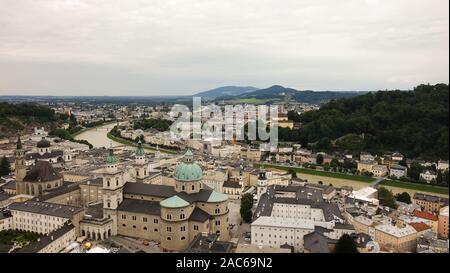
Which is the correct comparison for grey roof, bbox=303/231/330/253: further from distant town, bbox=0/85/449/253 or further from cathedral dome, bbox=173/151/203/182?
cathedral dome, bbox=173/151/203/182

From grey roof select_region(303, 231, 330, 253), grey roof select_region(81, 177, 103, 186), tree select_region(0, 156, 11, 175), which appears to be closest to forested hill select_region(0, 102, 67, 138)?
tree select_region(0, 156, 11, 175)

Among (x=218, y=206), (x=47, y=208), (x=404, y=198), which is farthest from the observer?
(x=404, y=198)

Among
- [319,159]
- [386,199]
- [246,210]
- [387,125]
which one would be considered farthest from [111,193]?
[387,125]

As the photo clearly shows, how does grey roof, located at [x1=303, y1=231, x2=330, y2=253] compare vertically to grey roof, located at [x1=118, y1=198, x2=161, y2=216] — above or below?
below

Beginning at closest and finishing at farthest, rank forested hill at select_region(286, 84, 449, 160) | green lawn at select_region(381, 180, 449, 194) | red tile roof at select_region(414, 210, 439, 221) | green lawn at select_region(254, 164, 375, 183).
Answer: red tile roof at select_region(414, 210, 439, 221) → green lawn at select_region(381, 180, 449, 194) → green lawn at select_region(254, 164, 375, 183) → forested hill at select_region(286, 84, 449, 160)

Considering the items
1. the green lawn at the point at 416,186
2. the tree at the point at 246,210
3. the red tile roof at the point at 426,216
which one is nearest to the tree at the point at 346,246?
the tree at the point at 246,210

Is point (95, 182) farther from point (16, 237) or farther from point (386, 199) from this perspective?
point (386, 199)

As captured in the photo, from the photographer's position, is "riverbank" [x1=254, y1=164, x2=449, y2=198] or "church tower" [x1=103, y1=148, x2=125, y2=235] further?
"riverbank" [x1=254, y1=164, x2=449, y2=198]

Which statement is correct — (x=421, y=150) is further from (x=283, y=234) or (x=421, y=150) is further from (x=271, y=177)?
(x=283, y=234)
